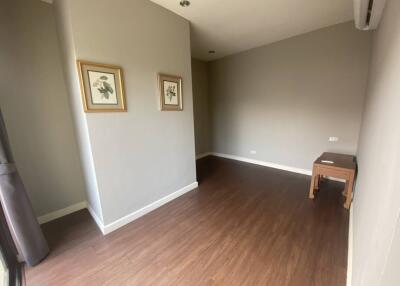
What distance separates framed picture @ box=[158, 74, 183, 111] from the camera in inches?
89.2

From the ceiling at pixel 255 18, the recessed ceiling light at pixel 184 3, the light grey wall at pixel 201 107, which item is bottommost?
the light grey wall at pixel 201 107

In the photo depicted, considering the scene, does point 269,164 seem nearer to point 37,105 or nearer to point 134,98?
point 134,98

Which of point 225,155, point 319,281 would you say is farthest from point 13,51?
point 225,155

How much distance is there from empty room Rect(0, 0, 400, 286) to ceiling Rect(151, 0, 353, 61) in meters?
0.03

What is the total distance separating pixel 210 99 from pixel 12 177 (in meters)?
4.19

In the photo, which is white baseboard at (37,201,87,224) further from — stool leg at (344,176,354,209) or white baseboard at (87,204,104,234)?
stool leg at (344,176,354,209)

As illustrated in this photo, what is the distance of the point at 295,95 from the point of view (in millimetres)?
3400

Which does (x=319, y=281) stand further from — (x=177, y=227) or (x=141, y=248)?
(x=141, y=248)

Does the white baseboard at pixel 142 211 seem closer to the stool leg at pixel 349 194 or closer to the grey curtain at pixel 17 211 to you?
the grey curtain at pixel 17 211

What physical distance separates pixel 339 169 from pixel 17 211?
351 cm

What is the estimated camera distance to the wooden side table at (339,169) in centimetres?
224

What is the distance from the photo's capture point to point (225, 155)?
4.89m

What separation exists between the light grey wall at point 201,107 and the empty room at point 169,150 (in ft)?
4.89

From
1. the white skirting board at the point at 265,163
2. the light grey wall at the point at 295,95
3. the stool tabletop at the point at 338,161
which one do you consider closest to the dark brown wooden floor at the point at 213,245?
the stool tabletop at the point at 338,161
